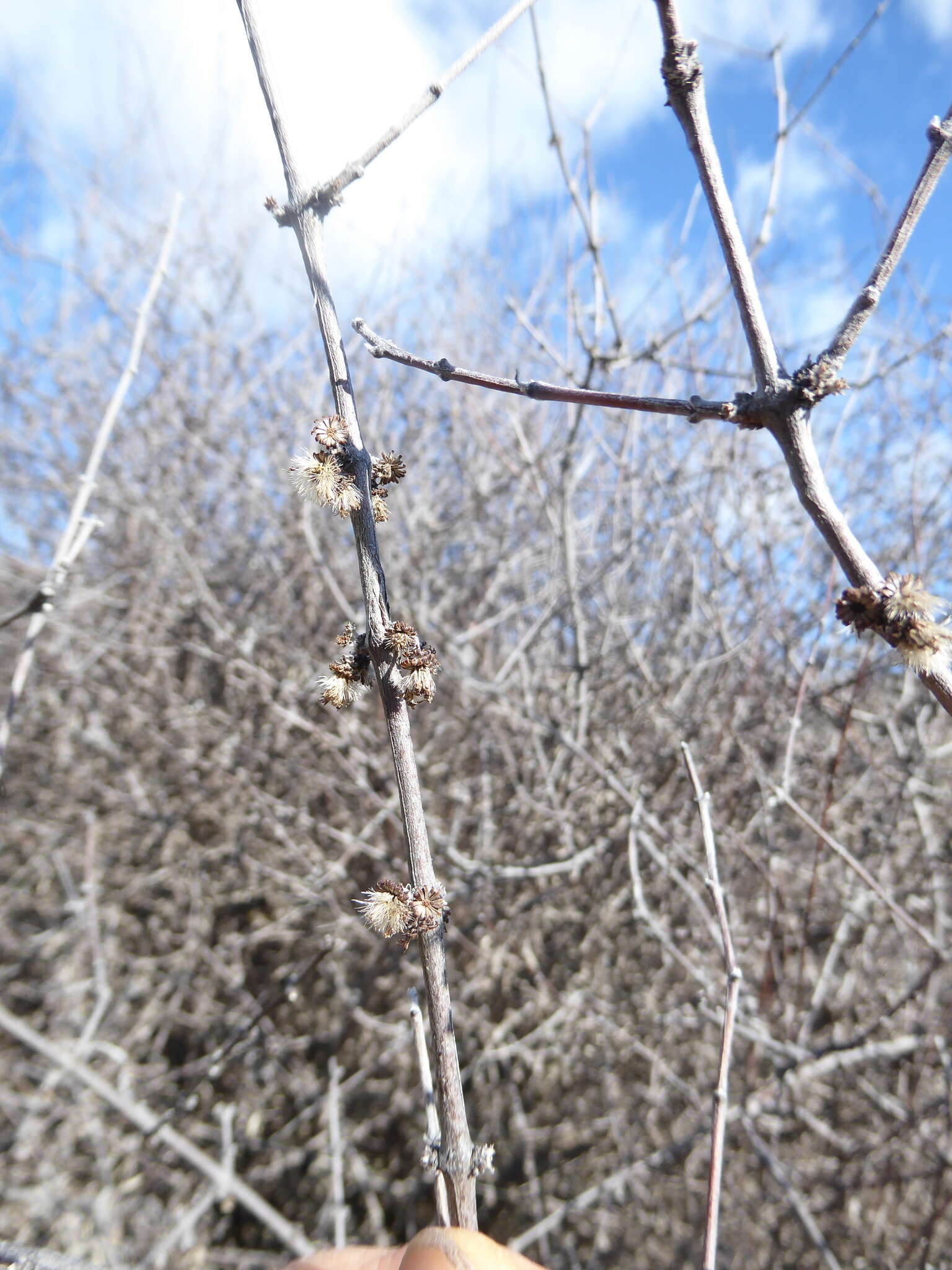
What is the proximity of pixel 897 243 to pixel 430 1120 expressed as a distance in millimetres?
736

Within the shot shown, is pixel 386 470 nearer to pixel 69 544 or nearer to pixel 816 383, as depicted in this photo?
pixel 816 383

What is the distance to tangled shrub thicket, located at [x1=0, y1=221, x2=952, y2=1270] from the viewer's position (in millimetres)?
2562

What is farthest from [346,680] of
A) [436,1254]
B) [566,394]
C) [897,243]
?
[897,243]

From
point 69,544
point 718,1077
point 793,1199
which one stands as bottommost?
point 793,1199

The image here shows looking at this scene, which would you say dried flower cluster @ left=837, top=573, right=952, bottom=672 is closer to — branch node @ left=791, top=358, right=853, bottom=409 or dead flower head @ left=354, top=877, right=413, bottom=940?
branch node @ left=791, top=358, right=853, bottom=409

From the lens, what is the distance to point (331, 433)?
67cm

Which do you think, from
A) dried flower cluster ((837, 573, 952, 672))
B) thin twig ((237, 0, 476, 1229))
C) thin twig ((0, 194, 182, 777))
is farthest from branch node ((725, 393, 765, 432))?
thin twig ((0, 194, 182, 777))

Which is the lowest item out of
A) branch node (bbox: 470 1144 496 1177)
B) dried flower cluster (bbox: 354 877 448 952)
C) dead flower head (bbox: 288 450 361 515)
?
branch node (bbox: 470 1144 496 1177)

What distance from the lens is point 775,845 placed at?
108 inches

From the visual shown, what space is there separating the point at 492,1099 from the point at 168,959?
1.45 meters

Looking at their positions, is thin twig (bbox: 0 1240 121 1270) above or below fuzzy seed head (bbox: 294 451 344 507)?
below

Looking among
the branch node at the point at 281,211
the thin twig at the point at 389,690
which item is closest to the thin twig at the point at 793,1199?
the thin twig at the point at 389,690

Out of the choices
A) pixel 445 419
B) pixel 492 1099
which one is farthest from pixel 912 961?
pixel 445 419

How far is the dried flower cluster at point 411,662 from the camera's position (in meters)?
0.65
